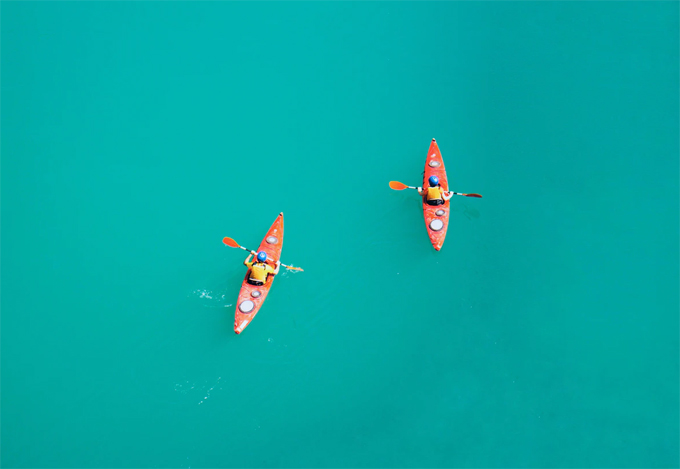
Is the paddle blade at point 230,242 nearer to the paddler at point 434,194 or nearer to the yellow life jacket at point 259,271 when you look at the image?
the yellow life jacket at point 259,271

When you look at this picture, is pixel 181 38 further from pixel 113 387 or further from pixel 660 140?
A: pixel 660 140

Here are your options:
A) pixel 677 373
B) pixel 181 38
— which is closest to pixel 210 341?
pixel 181 38

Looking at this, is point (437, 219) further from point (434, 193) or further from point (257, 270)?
point (257, 270)

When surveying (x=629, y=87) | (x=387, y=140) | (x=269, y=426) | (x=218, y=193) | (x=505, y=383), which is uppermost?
(x=629, y=87)

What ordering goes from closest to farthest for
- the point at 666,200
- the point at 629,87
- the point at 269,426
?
the point at 269,426, the point at 666,200, the point at 629,87

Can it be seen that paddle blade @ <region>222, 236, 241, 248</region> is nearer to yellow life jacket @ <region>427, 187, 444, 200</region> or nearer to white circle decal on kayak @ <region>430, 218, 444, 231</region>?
white circle decal on kayak @ <region>430, 218, 444, 231</region>

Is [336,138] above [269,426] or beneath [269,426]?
above

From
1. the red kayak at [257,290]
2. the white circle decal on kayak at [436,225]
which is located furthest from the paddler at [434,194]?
the red kayak at [257,290]
